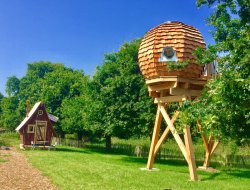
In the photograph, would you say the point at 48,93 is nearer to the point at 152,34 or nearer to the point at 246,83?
the point at 152,34

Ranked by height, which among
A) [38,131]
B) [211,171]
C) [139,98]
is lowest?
[211,171]

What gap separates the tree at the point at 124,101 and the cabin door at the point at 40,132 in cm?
856

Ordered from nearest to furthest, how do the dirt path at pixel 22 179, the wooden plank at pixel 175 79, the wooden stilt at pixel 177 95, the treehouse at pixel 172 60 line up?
1. the dirt path at pixel 22 179
2. the wooden stilt at pixel 177 95
3. the wooden plank at pixel 175 79
4. the treehouse at pixel 172 60

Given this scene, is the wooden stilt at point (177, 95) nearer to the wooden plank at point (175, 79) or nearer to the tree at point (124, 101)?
the wooden plank at point (175, 79)

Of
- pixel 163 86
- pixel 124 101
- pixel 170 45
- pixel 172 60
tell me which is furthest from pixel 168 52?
pixel 124 101

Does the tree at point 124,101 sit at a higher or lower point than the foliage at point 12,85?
lower

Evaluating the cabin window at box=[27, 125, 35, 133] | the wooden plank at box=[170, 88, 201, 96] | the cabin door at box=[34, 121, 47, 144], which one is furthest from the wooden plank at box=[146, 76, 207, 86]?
the cabin window at box=[27, 125, 35, 133]

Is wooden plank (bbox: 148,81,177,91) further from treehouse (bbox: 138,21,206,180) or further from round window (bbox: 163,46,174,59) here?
round window (bbox: 163,46,174,59)

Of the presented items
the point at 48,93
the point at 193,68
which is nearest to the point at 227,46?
the point at 193,68

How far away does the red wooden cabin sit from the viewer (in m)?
36.7

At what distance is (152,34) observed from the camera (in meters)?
19.7

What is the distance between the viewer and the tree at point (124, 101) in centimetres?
2700

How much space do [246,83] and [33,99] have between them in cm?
6651

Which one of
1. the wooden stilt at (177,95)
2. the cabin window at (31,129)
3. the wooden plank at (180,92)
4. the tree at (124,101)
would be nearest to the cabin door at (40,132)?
the cabin window at (31,129)
